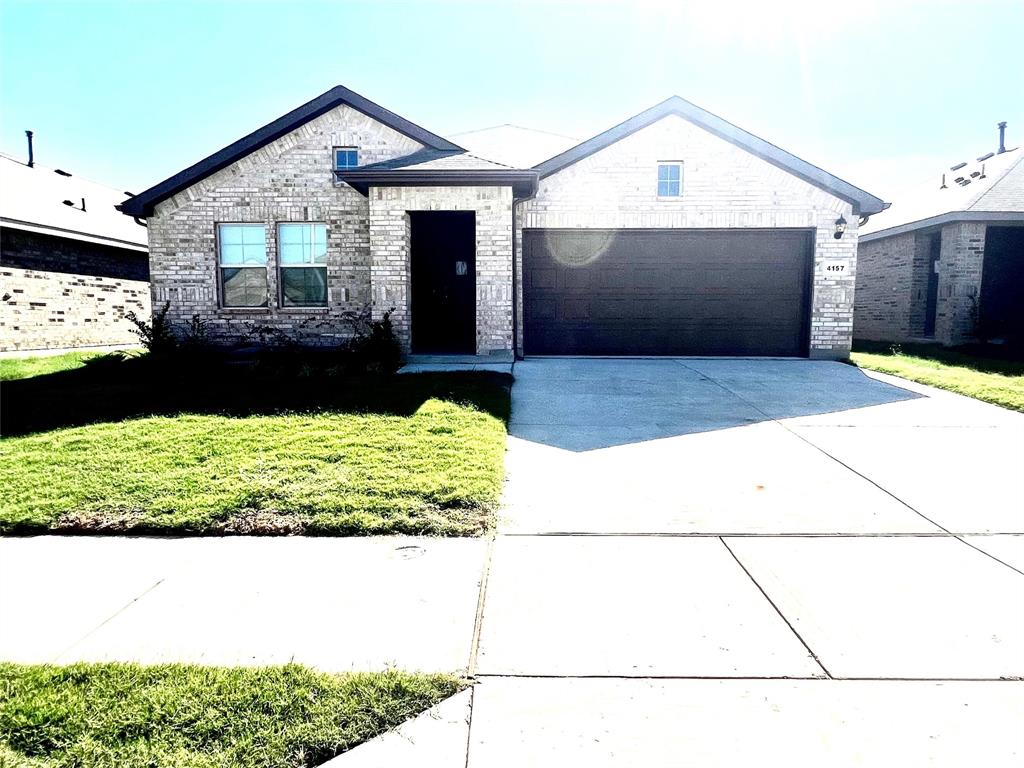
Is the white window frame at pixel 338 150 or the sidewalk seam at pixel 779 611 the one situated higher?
the white window frame at pixel 338 150

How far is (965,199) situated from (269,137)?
660 inches

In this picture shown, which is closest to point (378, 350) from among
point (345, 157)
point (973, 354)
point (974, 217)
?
point (345, 157)

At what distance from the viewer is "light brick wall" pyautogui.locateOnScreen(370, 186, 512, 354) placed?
11.2m

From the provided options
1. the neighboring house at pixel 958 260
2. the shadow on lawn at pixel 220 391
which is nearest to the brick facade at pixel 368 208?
the shadow on lawn at pixel 220 391

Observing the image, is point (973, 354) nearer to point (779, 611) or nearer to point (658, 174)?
point (658, 174)

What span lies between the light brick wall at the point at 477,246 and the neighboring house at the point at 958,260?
11.5 metres

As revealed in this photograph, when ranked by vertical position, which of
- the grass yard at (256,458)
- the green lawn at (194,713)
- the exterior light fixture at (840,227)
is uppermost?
the exterior light fixture at (840,227)

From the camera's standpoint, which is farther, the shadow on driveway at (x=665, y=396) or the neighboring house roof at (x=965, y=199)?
the neighboring house roof at (x=965, y=199)

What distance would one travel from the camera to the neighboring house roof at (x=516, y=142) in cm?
1470

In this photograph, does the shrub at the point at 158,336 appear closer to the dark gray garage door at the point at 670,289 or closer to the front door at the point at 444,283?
the front door at the point at 444,283

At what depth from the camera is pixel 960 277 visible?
49.7 ft

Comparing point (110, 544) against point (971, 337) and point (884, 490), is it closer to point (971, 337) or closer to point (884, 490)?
point (884, 490)

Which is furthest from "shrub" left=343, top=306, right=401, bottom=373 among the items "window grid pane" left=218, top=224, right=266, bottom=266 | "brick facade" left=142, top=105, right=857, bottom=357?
"window grid pane" left=218, top=224, right=266, bottom=266

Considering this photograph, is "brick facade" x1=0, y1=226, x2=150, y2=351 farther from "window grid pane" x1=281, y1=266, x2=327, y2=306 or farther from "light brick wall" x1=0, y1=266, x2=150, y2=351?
"window grid pane" x1=281, y1=266, x2=327, y2=306
